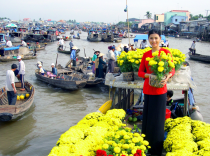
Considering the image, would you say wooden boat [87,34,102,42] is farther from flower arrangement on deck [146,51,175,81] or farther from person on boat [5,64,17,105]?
flower arrangement on deck [146,51,175,81]

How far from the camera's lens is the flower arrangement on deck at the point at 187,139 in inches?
104

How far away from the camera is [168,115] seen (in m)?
3.94

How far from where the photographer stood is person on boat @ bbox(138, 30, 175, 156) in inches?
110

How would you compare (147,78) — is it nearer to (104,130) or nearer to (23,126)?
(104,130)

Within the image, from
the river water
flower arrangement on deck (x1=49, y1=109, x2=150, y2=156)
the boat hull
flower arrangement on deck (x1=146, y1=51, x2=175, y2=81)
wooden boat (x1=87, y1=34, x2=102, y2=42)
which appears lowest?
the river water

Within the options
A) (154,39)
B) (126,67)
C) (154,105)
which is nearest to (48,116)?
(126,67)

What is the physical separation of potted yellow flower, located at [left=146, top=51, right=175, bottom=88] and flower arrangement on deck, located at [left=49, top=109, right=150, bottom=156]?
72cm

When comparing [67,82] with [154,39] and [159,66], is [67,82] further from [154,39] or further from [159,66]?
[159,66]

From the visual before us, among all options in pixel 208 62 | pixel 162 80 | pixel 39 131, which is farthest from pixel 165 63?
pixel 208 62

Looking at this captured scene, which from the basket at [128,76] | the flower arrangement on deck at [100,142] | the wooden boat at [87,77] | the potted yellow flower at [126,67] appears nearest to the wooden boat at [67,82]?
the wooden boat at [87,77]

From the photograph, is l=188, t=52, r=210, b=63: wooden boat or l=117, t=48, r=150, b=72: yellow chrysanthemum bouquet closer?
l=117, t=48, r=150, b=72: yellow chrysanthemum bouquet

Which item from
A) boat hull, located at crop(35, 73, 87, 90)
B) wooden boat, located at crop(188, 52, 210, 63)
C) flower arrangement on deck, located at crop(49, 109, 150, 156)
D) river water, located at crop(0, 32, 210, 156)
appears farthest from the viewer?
wooden boat, located at crop(188, 52, 210, 63)

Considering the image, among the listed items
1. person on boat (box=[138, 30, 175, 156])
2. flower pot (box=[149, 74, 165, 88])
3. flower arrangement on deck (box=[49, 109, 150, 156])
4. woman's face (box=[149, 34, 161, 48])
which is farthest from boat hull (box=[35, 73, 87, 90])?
flower pot (box=[149, 74, 165, 88])

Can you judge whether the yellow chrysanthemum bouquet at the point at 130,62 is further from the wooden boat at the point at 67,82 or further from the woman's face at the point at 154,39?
the wooden boat at the point at 67,82
